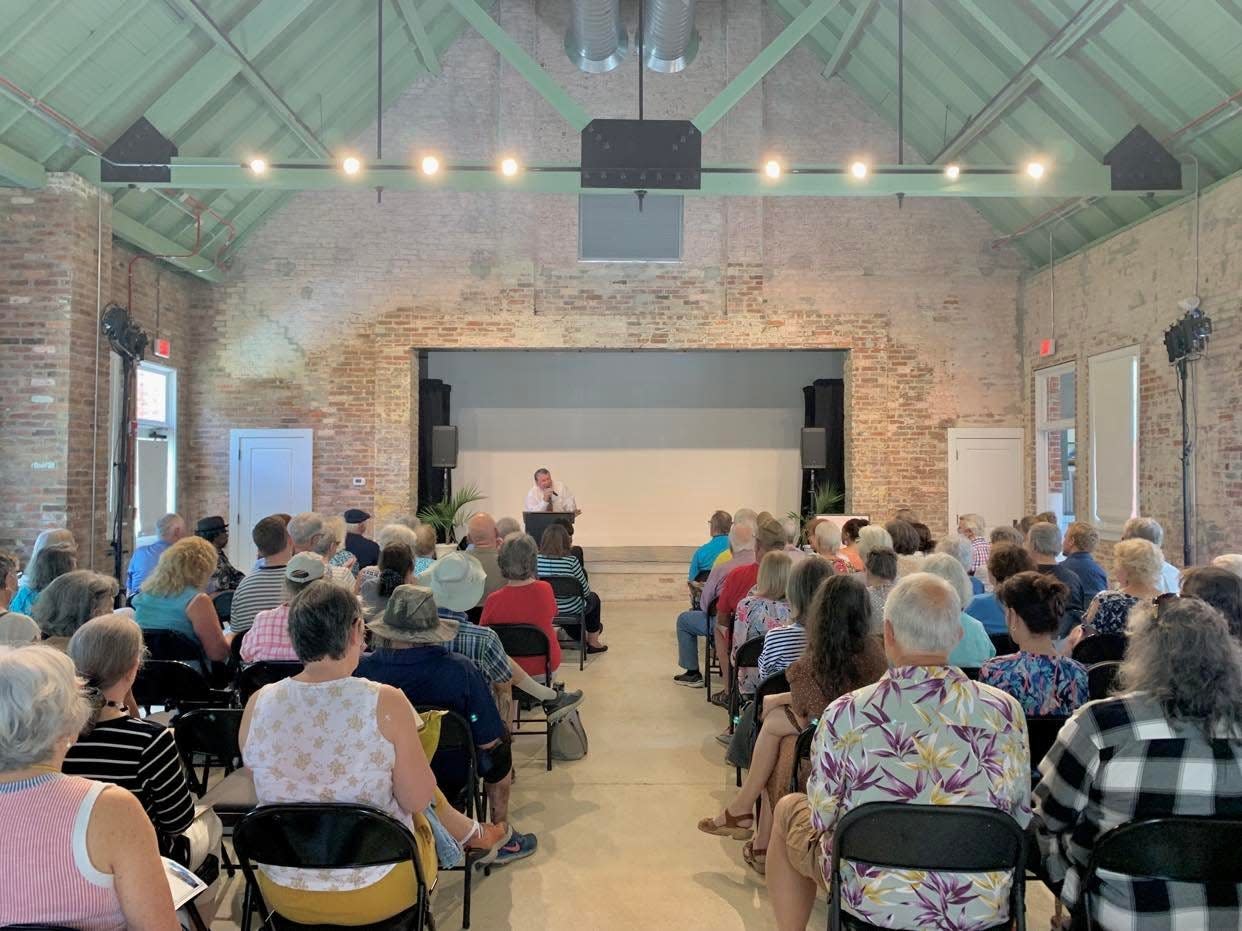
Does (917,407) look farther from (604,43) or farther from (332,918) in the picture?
(332,918)

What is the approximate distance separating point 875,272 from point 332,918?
9.53 meters

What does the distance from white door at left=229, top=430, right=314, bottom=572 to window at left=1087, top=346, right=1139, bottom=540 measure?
8.50 metres

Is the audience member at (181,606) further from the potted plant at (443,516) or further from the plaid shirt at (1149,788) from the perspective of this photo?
the potted plant at (443,516)

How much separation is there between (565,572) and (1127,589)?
144 inches

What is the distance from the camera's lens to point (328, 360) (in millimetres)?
10281

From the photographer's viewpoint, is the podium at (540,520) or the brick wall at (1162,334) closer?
the brick wall at (1162,334)

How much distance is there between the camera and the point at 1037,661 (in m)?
2.93

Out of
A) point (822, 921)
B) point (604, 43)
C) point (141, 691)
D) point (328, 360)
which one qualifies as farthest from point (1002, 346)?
point (141, 691)

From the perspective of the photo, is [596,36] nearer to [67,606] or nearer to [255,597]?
[255,597]

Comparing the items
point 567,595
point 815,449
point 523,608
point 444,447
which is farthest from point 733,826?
point 444,447

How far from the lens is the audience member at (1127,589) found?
3.88m

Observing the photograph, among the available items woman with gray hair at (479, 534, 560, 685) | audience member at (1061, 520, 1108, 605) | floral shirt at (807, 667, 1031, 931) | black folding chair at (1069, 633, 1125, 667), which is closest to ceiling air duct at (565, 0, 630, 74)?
woman with gray hair at (479, 534, 560, 685)

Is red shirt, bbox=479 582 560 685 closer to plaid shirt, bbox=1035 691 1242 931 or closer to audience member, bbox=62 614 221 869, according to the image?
audience member, bbox=62 614 221 869

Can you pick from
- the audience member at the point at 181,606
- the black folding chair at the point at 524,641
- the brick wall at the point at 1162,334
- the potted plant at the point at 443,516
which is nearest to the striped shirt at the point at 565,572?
the black folding chair at the point at 524,641
